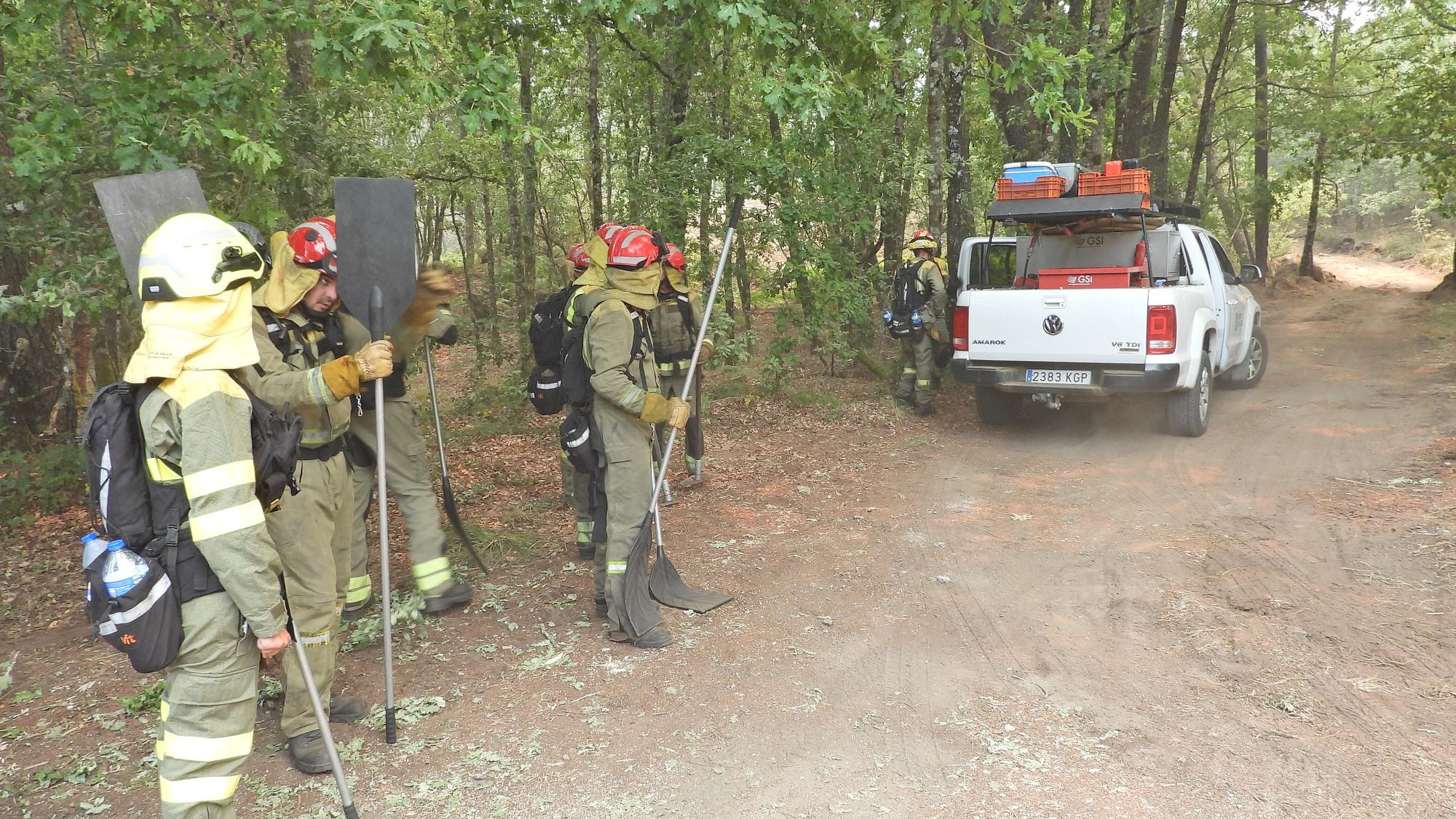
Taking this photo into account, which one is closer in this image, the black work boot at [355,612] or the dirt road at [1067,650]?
the dirt road at [1067,650]

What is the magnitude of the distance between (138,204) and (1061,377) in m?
7.34

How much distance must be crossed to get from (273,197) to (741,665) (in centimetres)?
400

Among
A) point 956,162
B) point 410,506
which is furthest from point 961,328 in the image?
point 410,506

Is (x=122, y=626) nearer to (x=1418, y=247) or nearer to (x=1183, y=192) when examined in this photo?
(x=1183, y=192)

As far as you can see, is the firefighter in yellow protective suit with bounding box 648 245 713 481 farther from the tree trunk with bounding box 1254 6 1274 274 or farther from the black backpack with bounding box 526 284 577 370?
the tree trunk with bounding box 1254 6 1274 274

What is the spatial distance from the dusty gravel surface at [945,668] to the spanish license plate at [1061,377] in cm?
98

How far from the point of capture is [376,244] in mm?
3975

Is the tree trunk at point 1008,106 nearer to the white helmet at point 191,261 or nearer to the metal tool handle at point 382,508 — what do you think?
the metal tool handle at point 382,508

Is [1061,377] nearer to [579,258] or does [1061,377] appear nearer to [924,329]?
[924,329]

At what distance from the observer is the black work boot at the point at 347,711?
4043mm

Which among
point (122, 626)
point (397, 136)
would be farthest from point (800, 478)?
point (397, 136)

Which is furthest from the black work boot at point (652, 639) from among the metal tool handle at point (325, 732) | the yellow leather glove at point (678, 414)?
the metal tool handle at point (325, 732)

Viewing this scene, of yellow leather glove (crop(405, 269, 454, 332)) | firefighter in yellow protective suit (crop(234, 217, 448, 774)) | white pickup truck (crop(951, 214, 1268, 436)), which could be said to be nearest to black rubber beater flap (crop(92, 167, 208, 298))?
firefighter in yellow protective suit (crop(234, 217, 448, 774))

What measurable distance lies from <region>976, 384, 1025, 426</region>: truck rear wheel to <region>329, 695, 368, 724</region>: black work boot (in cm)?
696
